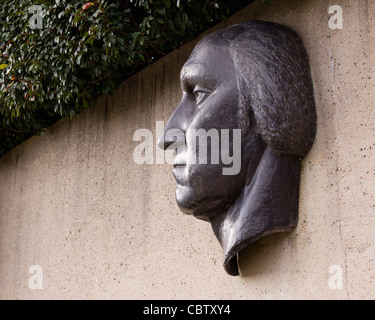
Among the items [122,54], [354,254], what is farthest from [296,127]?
[122,54]

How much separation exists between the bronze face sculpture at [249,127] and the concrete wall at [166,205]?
0.11 meters

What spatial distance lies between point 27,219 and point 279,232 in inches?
116

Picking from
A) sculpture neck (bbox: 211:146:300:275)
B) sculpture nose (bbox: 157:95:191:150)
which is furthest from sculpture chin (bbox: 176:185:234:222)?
sculpture nose (bbox: 157:95:191:150)

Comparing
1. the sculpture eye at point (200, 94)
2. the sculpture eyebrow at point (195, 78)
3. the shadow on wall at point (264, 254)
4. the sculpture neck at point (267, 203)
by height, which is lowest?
the shadow on wall at point (264, 254)

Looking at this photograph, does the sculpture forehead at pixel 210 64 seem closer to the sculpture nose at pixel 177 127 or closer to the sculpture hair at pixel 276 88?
the sculpture hair at pixel 276 88

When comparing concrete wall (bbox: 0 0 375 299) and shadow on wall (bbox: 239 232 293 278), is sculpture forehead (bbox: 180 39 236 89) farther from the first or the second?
shadow on wall (bbox: 239 232 293 278)

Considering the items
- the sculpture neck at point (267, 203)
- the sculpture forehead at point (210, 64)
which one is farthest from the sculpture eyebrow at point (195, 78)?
the sculpture neck at point (267, 203)

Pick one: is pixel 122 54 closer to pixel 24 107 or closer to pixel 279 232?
pixel 24 107

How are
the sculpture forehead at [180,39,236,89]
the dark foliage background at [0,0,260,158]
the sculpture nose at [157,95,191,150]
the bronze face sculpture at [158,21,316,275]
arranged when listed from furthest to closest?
the dark foliage background at [0,0,260,158] → the sculpture nose at [157,95,191,150] → the sculpture forehead at [180,39,236,89] → the bronze face sculpture at [158,21,316,275]

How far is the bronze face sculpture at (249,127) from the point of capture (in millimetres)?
2717

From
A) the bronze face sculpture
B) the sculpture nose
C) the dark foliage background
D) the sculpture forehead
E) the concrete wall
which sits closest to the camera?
the concrete wall

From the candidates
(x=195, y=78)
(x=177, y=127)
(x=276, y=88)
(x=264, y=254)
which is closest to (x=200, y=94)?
(x=195, y=78)

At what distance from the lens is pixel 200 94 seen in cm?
292

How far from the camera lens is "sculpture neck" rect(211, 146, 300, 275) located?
2.74 meters
